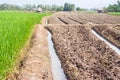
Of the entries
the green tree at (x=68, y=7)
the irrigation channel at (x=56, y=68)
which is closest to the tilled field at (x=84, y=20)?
the irrigation channel at (x=56, y=68)

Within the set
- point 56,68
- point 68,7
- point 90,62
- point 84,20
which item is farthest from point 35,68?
point 68,7

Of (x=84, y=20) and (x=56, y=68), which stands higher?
(x=56, y=68)

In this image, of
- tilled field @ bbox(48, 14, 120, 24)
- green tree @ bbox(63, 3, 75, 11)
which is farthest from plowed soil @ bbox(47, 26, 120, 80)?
green tree @ bbox(63, 3, 75, 11)

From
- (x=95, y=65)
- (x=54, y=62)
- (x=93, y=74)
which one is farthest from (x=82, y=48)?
(x=93, y=74)

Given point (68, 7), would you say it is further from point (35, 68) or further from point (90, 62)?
point (35, 68)

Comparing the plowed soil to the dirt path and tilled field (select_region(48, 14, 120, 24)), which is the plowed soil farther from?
tilled field (select_region(48, 14, 120, 24))

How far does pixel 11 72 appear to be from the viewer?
729 cm

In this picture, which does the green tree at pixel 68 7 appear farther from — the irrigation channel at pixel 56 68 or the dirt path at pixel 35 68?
the dirt path at pixel 35 68

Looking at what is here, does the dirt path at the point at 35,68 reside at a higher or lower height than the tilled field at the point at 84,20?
higher

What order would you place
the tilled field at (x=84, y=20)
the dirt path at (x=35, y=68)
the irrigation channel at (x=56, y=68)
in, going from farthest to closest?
the tilled field at (x=84, y=20) < the irrigation channel at (x=56, y=68) < the dirt path at (x=35, y=68)

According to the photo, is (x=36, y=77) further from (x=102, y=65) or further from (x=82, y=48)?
(x=82, y=48)

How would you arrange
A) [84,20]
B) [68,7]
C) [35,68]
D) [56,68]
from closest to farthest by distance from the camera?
[35,68] → [56,68] → [84,20] → [68,7]

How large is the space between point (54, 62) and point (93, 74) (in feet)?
7.99

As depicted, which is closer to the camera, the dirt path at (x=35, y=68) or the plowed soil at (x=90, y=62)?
the dirt path at (x=35, y=68)
